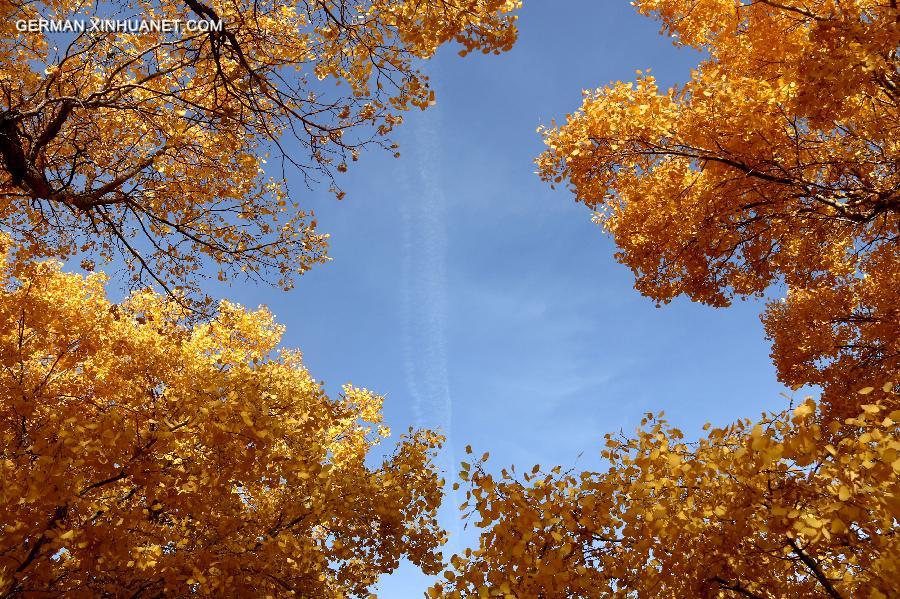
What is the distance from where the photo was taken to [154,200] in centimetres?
704

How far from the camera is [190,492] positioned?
4523 millimetres

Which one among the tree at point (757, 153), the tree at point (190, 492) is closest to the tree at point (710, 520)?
the tree at point (190, 492)

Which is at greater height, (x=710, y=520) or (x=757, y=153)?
(x=757, y=153)

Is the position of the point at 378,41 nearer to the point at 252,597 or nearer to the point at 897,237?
the point at 252,597

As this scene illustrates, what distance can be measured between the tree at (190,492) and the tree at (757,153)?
4.91 metres

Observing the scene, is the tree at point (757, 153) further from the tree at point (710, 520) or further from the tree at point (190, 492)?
the tree at point (190, 492)

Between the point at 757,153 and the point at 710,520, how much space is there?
4.67 metres

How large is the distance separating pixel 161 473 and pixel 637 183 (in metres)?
7.08

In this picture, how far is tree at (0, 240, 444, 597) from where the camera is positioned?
385cm

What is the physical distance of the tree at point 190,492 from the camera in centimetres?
385

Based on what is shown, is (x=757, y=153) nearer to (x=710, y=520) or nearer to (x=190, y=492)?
(x=710, y=520)

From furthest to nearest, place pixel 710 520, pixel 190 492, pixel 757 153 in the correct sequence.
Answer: pixel 757 153 → pixel 190 492 → pixel 710 520

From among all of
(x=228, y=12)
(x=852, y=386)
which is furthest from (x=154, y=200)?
(x=852, y=386)

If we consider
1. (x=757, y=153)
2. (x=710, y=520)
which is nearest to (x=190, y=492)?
(x=710, y=520)
